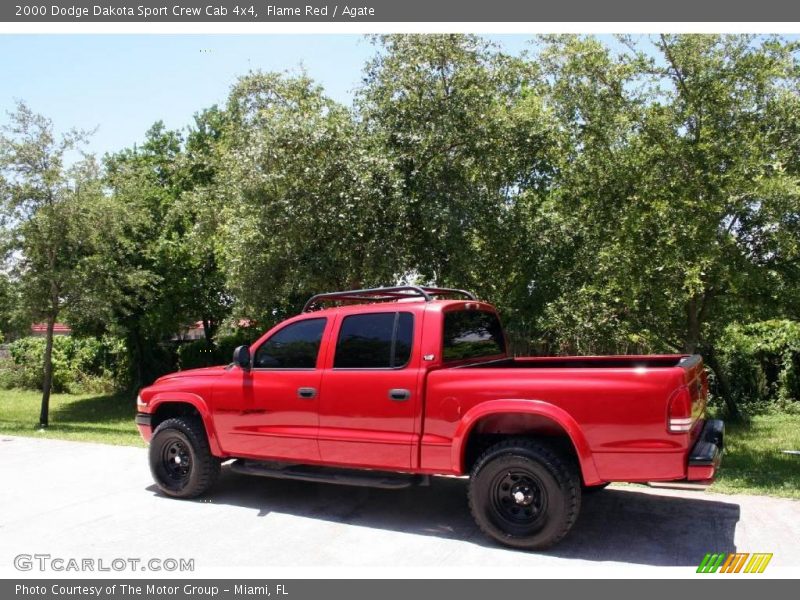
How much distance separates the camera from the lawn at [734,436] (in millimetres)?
7656

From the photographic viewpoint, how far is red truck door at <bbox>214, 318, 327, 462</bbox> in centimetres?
637

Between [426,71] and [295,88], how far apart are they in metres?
2.52

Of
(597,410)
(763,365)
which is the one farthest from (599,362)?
(763,365)

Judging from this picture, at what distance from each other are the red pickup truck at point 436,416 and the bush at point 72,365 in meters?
18.6

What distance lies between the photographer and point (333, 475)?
625 cm

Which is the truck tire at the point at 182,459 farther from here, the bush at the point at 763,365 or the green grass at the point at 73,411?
the bush at the point at 763,365

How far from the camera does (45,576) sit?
5074 millimetres

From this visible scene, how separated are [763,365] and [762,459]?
6071 millimetres

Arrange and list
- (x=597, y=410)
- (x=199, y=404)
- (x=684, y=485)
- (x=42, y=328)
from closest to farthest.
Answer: (x=597, y=410) < (x=684, y=485) < (x=199, y=404) < (x=42, y=328)

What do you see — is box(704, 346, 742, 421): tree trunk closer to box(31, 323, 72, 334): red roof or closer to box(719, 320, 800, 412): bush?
box(719, 320, 800, 412): bush

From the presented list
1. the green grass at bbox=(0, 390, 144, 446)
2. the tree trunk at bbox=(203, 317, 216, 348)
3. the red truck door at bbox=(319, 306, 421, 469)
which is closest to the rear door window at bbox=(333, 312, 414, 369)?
the red truck door at bbox=(319, 306, 421, 469)

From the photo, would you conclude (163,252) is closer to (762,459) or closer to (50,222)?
(50,222)

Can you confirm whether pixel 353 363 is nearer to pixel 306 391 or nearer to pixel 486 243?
pixel 306 391

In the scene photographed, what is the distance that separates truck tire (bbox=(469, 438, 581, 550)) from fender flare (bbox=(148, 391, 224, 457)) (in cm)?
271
